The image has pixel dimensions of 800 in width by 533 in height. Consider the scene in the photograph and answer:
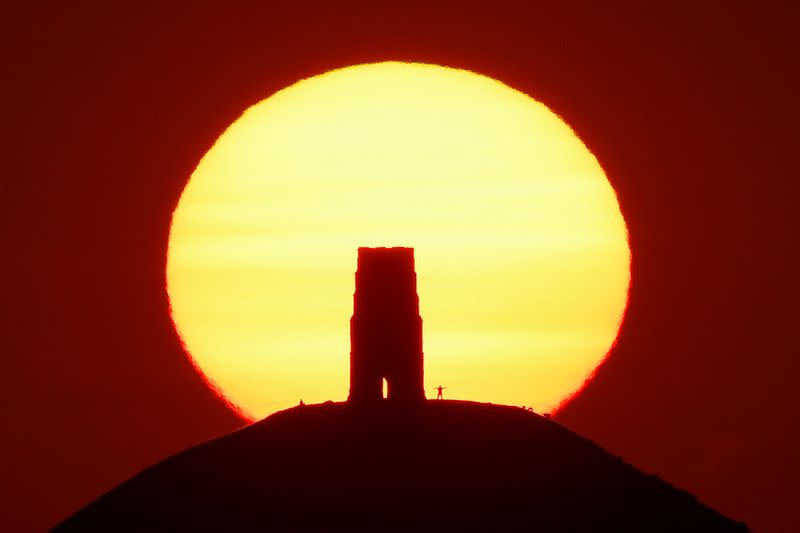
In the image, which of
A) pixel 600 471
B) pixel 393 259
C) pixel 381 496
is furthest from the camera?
pixel 393 259

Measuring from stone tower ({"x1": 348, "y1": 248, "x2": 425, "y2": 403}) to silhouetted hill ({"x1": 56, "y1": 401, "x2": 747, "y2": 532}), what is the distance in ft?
1.51

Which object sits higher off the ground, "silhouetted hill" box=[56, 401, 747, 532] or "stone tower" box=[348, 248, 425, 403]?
"stone tower" box=[348, 248, 425, 403]

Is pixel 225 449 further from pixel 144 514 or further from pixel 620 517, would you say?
pixel 620 517

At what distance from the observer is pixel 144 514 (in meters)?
30.3

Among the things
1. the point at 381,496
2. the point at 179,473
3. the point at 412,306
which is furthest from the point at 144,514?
the point at 412,306

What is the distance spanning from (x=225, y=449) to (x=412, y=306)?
4758mm

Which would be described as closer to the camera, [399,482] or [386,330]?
[399,482]

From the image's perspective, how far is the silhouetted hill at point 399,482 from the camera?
95.9 feet

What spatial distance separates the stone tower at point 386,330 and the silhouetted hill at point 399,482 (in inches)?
18.1

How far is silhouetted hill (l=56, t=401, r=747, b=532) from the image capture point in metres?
29.2

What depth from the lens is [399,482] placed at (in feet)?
98.3

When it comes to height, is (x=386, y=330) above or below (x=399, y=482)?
above

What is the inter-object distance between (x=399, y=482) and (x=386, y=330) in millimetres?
4352

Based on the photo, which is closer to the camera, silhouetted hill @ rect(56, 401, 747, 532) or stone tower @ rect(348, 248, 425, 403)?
silhouetted hill @ rect(56, 401, 747, 532)
